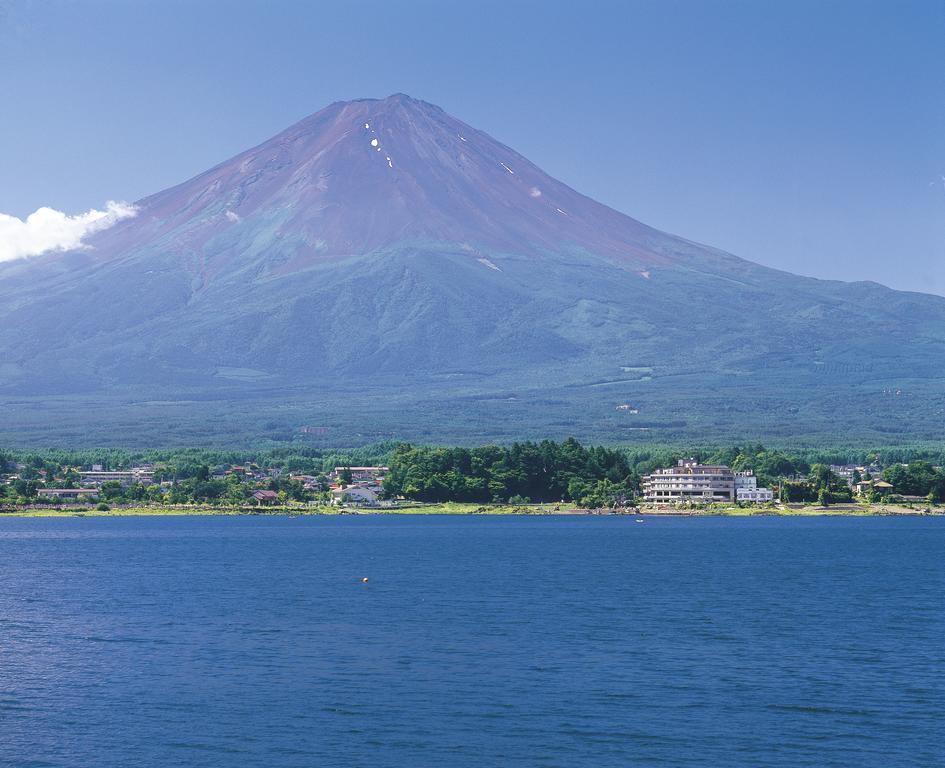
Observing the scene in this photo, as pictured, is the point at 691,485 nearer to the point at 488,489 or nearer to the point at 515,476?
the point at 515,476

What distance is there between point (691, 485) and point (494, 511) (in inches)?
764

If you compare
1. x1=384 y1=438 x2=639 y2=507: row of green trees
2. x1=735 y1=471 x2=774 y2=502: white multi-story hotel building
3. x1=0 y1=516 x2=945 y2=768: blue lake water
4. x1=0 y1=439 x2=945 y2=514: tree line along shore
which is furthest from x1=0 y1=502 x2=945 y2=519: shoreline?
x1=0 y1=516 x2=945 y2=768: blue lake water

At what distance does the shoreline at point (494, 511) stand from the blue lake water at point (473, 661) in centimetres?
3784

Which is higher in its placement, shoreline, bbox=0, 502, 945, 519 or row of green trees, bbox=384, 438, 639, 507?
row of green trees, bbox=384, 438, 639, 507

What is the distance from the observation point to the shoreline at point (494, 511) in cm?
9781

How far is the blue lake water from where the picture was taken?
2488 centimetres

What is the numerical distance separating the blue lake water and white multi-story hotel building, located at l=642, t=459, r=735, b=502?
47.8 metres

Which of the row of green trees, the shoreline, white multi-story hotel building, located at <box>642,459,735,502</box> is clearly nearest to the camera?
the shoreline

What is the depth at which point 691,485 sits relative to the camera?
109125 millimetres

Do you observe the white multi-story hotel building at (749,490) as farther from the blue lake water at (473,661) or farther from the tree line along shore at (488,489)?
the blue lake water at (473,661)

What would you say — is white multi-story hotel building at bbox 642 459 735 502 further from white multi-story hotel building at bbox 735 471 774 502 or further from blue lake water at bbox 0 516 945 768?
blue lake water at bbox 0 516 945 768

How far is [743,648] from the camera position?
3416cm

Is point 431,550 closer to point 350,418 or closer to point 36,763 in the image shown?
point 36,763

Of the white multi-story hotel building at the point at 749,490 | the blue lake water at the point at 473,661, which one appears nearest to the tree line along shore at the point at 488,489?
the white multi-story hotel building at the point at 749,490
